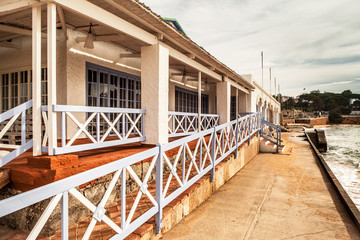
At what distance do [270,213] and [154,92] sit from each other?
11.0 feet

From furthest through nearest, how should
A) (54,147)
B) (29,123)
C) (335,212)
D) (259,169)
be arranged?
(259,169), (29,123), (335,212), (54,147)

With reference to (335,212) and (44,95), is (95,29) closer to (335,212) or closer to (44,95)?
(44,95)

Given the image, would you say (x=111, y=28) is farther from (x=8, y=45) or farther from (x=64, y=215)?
(x=8, y=45)

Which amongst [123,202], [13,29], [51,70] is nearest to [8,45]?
[13,29]

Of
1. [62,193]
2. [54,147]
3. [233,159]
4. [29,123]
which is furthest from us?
[233,159]

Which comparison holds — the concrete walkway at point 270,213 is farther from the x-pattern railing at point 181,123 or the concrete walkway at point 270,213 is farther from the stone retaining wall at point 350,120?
the stone retaining wall at point 350,120

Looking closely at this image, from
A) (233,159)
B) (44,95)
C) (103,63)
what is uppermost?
(103,63)

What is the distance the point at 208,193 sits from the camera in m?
5.13

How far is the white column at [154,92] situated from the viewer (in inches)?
204

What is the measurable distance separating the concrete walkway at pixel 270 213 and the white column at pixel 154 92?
6.10 ft

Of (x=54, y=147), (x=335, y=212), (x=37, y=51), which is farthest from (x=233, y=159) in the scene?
(x=37, y=51)

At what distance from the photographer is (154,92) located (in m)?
5.21

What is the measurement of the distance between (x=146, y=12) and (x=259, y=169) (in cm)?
640

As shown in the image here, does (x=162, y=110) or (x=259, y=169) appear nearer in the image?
(x=162, y=110)
